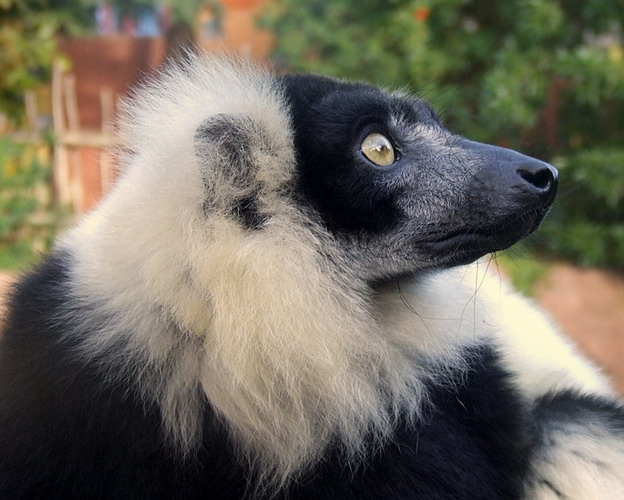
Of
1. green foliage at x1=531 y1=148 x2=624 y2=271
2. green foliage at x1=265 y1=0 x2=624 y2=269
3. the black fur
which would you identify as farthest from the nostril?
green foliage at x1=531 y1=148 x2=624 y2=271

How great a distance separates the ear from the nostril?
738 mm

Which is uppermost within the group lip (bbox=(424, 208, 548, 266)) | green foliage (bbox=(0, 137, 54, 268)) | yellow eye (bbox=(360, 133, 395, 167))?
yellow eye (bbox=(360, 133, 395, 167))

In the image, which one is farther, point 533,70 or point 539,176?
point 533,70

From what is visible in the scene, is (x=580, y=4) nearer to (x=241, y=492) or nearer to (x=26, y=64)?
(x=26, y=64)

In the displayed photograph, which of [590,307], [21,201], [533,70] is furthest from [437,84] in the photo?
[21,201]

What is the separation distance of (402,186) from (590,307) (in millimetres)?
6457

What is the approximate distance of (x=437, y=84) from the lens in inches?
356

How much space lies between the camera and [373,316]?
84.5 inches

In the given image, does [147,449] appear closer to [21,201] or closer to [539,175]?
[539,175]

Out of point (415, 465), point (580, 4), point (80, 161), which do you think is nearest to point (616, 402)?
point (415, 465)

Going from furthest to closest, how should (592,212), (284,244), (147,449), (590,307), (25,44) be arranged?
(25,44)
(592,212)
(590,307)
(284,244)
(147,449)

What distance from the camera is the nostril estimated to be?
207cm

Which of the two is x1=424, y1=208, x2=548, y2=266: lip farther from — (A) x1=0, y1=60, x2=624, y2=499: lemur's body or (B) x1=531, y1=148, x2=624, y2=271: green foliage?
(B) x1=531, y1=148, x2=624, y2=271: green foliage

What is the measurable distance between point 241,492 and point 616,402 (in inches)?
51.6
